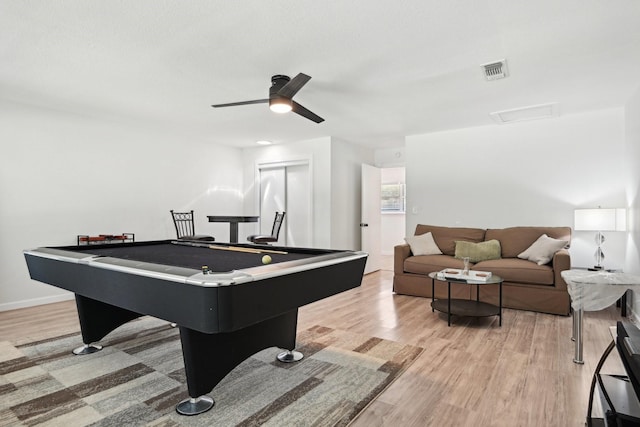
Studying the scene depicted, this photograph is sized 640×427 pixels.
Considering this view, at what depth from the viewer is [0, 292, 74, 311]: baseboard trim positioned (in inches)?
153

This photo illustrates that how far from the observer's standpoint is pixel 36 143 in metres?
4.09

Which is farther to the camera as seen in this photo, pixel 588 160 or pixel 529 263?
pixel 588 160

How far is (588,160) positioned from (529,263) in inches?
65.0

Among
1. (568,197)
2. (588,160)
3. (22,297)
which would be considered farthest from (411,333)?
(22,297)

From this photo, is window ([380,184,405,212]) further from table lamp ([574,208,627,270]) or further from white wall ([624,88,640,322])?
white wall ([624,88,640,322])

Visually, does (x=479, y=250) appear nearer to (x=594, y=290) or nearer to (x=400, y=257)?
(x=400, y=257)

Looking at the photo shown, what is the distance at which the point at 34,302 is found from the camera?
4.09 m

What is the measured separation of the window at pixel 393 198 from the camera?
8.91 m

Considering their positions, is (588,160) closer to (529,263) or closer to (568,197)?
(568,197)

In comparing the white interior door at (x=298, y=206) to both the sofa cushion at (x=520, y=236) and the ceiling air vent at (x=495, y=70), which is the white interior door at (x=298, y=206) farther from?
the ceiling air vent at (x=495, y=70)

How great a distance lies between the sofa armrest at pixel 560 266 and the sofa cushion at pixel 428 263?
0.95 m

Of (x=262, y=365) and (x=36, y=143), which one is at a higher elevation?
(x=36, y=143)

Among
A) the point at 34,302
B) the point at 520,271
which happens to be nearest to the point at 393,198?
the point at 520,271

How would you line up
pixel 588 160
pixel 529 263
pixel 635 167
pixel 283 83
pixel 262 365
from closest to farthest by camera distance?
pixel 262 365, pixel 283 83, pixel 635 167, pixel 529 263, pixel 588 160
